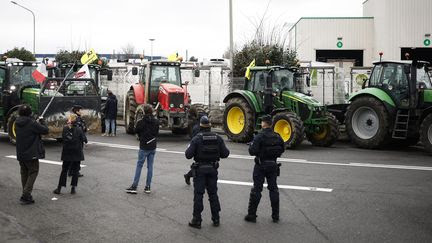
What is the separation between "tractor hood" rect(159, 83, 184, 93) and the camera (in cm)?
1835

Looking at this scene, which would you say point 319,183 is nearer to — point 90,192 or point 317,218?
point 317,218

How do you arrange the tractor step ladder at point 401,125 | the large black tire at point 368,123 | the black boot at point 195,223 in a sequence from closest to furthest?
the black boot at point 195,223, the tractor step ladder at point 401,125, the large black tire at point 368,123

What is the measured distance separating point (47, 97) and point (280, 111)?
23.4ft

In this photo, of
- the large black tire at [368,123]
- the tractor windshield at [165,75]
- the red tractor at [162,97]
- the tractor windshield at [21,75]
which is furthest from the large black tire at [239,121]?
the tractor windshield at [21,75]

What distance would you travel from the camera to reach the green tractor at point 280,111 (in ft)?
52.0

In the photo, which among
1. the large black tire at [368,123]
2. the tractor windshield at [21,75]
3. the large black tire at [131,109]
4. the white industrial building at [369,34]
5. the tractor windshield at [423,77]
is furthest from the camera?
the white industrial building at [369,34]

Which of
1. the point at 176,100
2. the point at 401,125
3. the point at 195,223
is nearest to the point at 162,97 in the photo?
the point at 176,100

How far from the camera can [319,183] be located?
10961 millimetres

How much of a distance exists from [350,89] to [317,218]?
1860 centimetres

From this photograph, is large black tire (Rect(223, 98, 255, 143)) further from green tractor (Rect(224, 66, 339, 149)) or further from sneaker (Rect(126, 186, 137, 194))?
sneaker (Rect(126, 186, 137, 194))

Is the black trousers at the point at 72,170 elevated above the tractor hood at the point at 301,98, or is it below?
below

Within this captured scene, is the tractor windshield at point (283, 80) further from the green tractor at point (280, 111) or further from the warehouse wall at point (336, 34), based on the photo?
the warehouse wall at point (336, 34)

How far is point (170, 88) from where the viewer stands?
60.9 ft

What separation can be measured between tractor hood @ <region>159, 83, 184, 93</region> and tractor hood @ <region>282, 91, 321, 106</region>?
3818 mm
